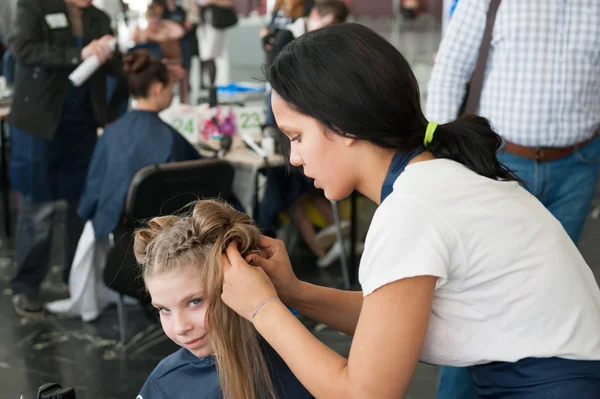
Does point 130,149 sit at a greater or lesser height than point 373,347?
lesser

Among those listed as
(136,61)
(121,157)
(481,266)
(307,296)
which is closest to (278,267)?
(307,296)

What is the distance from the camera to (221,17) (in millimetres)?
8438

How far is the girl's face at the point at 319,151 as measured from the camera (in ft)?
3.79

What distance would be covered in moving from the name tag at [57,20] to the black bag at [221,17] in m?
5.14

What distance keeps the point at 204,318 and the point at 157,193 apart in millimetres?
1457

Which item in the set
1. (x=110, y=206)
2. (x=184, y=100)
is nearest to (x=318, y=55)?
(x=110, y=206)

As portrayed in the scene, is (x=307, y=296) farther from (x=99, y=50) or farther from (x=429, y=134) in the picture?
(x=99, y=50)

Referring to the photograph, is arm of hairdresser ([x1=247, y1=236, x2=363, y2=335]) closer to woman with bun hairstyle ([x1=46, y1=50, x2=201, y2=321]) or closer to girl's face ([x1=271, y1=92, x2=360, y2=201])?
girl's face ([x1=271, y1=92, x2=360, y2=201])

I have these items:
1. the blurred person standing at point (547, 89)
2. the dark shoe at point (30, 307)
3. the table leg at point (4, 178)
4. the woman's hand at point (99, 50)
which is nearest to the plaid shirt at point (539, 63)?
the blurred person standing at point (547, 89)

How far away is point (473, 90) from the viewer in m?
2.30

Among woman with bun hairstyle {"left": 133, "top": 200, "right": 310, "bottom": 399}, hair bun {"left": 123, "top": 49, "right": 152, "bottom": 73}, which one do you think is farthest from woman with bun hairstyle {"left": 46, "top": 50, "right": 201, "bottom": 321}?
woman with bun hairstyle {"left": 133, "top": 200, "right": 310, "bottom": 399}

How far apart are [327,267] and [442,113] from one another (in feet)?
6.35

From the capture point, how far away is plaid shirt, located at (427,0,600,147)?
213 centimetres

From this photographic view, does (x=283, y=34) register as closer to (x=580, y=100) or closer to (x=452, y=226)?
(x=580, y=100)
